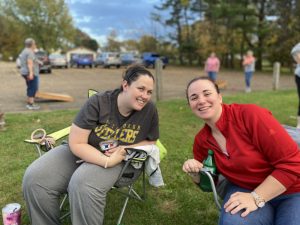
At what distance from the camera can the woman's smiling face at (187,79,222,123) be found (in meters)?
2.52

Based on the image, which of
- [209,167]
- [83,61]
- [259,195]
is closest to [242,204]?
[259,195]

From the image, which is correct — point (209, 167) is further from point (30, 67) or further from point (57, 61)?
point (57, 61)

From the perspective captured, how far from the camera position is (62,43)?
5409 centimetres

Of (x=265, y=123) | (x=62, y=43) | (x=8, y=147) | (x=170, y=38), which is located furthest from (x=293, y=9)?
(x=62, y=43)

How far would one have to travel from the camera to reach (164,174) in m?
4.70

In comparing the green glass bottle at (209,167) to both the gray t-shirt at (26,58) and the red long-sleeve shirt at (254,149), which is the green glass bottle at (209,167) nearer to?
the red long-sleeve shirt at (254,149)

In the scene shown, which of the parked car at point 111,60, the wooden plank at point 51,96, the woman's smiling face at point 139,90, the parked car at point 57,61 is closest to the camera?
the woman's smiling face at point 139,90

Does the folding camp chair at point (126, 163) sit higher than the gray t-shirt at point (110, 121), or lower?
lower

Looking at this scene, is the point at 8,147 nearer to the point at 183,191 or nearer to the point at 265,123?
the point at 183,191

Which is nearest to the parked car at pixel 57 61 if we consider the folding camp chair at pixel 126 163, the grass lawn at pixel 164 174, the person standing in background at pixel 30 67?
the person standing in background at pixel 30 67

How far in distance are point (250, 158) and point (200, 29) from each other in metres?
39.0

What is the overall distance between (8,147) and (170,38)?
43445mm

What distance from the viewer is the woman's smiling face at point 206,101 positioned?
2518mm

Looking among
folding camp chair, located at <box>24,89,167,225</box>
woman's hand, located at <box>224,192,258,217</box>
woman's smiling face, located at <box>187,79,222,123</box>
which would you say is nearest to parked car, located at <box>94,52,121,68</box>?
folding camp chair, located at <box>24,89,167,225</box>
